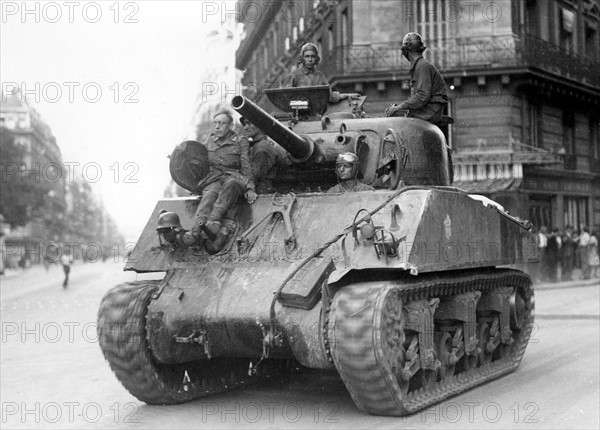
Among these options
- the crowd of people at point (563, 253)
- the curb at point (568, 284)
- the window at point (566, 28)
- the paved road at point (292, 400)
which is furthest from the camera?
the window at point (566, 28)

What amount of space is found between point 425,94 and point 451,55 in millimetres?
16720

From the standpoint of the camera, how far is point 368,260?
752 centimetres

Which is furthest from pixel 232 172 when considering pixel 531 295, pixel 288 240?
pixel 531 295

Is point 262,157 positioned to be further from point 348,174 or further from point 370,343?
point 370,343

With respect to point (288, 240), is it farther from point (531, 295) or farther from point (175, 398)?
point (531, 295)

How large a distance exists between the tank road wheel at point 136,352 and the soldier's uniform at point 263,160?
1.46 meters

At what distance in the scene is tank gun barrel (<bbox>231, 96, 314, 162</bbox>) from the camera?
7936 mm

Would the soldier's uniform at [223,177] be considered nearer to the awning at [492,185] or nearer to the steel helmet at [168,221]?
the steel helmet at [168,221]

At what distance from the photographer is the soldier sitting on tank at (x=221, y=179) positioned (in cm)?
856

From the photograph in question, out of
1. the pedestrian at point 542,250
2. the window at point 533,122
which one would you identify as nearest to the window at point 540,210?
the pedestrian at point 542,250

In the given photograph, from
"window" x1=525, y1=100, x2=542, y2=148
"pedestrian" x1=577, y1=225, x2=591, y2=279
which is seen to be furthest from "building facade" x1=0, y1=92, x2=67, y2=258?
"pedestrian" x1=577, y1=225, x2=591, y2=279

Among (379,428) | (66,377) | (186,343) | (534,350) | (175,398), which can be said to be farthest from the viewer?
(534,350)

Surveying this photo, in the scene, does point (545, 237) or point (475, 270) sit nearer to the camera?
point (475, 270)

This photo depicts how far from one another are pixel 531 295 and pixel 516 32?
16992mm
